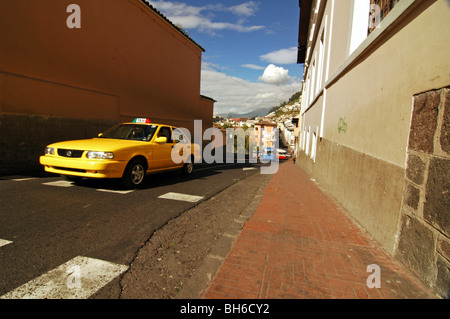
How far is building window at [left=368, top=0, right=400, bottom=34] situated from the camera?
4.31 meters

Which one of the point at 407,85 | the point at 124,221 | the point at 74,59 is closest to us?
the point at 407,85

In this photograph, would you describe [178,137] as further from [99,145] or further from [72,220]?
[72,220]

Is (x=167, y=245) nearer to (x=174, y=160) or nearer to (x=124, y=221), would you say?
(x=124, y=221)

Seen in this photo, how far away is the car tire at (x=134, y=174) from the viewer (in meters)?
5.60

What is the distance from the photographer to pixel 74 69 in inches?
360

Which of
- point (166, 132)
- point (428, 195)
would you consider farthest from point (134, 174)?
point (428, 195)

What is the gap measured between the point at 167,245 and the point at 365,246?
8.40 feet

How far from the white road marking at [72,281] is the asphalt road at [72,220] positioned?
0.04 m

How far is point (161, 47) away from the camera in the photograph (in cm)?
1518

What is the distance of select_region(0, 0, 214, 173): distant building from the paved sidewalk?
7.59m

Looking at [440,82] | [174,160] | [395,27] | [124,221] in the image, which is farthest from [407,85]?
[174,160]

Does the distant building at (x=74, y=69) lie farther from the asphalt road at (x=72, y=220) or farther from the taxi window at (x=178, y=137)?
the taxi window at (x=178, y=137)

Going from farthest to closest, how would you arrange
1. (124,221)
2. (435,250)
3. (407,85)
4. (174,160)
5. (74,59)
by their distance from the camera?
1. (74,59)
2. (174,160)
3. (124,221)
4. (407,85)
5. (435,250)

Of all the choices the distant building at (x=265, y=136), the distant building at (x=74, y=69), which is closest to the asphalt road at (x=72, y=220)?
the distant building at (x=74, y=69)
